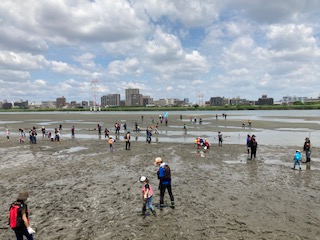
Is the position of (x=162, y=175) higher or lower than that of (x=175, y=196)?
higher

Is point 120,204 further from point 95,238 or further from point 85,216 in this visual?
point 95,238

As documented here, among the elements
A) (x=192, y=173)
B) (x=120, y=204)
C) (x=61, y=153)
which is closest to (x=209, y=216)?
(x=120, y=204)

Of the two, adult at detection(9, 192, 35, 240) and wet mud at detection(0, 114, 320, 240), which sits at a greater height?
adult at detection(9, 192, 35, 240)

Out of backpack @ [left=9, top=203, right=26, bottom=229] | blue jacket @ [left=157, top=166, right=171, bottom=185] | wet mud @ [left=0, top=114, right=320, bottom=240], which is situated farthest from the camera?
blue jacket @ [left=157, top=166, right=171, bottom=185]

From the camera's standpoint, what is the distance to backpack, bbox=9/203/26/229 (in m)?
6.22

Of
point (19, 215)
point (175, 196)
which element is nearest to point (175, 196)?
point (175, 196)

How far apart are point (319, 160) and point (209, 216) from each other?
14.9 meters

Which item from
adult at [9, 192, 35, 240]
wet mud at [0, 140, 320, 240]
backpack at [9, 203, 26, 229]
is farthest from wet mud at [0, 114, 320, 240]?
backpack at [9, 203, 26, 229]

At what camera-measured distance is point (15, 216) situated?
6230 millimetres

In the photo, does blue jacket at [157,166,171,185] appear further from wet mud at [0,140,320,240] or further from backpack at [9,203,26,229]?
backpack at [9,203,26,229]

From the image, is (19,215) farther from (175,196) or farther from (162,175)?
(175,196)

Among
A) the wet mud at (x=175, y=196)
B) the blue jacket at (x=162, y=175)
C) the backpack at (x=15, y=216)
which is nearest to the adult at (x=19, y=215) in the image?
the backpack at (x=15, y=216)

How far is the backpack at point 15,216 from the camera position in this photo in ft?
20.4

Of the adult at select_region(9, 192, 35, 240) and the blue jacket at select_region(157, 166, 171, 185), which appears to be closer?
the adult at select_region(9, 192, 35, 240)
